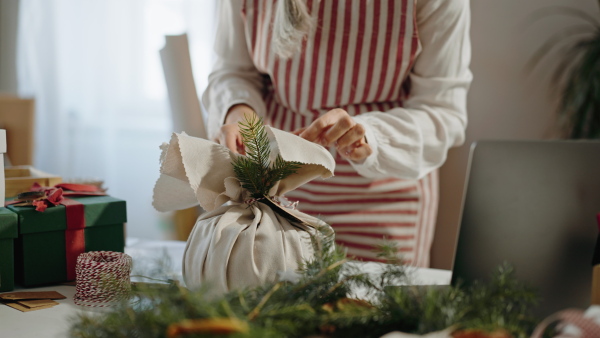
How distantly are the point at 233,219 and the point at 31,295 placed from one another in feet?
0.98

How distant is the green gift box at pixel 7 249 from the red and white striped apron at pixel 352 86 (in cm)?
59

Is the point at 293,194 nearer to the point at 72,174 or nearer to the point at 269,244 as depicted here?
the point at 269,244

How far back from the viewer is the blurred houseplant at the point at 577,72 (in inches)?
59.2

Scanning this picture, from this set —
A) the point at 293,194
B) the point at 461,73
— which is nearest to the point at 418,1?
the point at 461,73

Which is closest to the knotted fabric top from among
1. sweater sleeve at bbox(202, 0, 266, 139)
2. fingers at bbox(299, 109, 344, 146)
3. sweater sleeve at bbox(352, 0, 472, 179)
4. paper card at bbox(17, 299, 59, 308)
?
fingers at bbox(299, 109, 344, 146)

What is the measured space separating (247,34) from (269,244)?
689 millimetres

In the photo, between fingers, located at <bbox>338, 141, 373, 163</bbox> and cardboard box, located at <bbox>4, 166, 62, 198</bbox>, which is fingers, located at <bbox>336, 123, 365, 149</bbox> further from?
cardboard box, located at <bbox>4, 166, 62, 198</bbox>

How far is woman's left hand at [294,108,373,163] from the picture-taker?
76cm

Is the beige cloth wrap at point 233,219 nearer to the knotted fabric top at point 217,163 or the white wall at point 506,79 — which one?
the knotted fabric top at point 217,163

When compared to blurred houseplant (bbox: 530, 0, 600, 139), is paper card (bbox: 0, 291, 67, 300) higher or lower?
lower

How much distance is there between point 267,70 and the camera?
3.83ft

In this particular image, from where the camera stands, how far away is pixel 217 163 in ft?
2.09

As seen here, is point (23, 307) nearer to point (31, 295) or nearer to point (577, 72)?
point (31, 295)

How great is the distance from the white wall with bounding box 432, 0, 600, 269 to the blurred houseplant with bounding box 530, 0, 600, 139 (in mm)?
28
